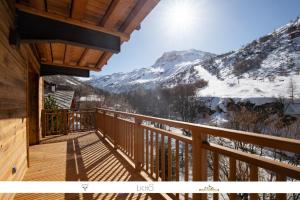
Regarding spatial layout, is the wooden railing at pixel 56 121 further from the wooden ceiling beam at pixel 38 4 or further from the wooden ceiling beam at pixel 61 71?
the wooden ceiling beam at pixel 38 4

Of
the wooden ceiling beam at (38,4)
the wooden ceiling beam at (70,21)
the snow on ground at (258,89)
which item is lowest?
the wooden ceiling beam at (70,21)

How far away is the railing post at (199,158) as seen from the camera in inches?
75.5

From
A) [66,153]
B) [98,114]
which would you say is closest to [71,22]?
[66,153]

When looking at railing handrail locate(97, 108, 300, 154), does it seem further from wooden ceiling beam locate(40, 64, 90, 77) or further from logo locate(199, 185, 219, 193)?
wooden ceiling beam locate(40, 64, 90, 77)

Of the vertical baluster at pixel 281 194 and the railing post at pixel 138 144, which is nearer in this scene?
the vertical baluster at pixel 281 194

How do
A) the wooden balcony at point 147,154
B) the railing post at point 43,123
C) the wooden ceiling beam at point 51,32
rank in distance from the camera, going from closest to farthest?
the wooden balcony at point 147,154
the wooden ceiling beam at point 51,32
the railing post at point 43,123

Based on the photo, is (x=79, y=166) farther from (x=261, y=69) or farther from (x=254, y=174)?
(x=261, y=69)

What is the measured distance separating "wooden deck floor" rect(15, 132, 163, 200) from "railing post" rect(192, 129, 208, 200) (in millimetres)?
1002

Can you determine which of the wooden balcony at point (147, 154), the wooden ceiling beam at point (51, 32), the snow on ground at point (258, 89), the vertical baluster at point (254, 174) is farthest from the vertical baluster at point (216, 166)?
the snow on ground at point (258, 89)

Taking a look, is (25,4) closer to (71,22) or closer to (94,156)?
Answer: (71,22)

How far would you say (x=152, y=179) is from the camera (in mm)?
A: 3219

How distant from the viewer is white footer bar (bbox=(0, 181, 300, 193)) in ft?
4.39

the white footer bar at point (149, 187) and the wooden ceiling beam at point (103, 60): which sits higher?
the wooden ceiling beam at point (103, 60)

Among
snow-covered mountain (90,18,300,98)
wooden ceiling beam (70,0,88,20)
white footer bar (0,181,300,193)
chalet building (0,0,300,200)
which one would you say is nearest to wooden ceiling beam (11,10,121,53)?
chalet building (0,0,300,200)
